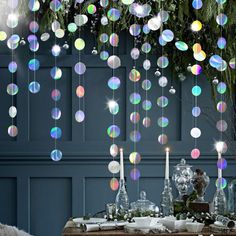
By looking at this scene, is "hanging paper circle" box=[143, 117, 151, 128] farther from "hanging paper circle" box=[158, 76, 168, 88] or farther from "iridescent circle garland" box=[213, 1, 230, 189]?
"iridescent circle garland" box=[213, 1, 230, 189]

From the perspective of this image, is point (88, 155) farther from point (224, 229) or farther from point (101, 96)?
point (224, 229)

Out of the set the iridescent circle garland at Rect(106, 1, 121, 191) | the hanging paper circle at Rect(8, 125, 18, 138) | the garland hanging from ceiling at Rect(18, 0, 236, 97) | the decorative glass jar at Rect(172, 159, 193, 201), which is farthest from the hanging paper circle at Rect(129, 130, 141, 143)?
the decorative glass jar at Rect(172, 159, 193, 201)

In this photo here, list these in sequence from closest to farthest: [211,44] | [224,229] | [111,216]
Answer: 1. [224,229]
2. [111,216]
3. [211,44]

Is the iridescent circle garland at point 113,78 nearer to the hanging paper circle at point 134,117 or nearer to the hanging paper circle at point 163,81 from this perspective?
the hanging paper circle at point 134,117

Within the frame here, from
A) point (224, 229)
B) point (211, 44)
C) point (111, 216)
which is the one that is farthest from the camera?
point (211, 44)

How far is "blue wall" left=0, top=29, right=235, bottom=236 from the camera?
4695mm

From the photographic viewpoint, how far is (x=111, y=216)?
3.04 m

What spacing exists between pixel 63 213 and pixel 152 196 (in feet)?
2.30

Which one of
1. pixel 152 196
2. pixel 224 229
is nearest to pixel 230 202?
pixel 224 229

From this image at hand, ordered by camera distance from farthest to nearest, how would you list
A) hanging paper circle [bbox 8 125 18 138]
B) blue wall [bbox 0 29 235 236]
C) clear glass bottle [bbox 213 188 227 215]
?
blue wall [bbox 0 29 235 236] → hanging paper circle [bbox 8 125 18 138] → clear glass bottle [bbox 213 188 227 215]

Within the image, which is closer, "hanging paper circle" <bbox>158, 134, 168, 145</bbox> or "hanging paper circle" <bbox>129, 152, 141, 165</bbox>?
"hanging paper circle" <bbox>129, 152, 141, 165</bbox>

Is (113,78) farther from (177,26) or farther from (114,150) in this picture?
(177,26)

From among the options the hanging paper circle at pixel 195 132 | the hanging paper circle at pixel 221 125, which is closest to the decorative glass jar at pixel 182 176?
the hanging paper circle at pixel 195 132

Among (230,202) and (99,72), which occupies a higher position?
(99,72)
